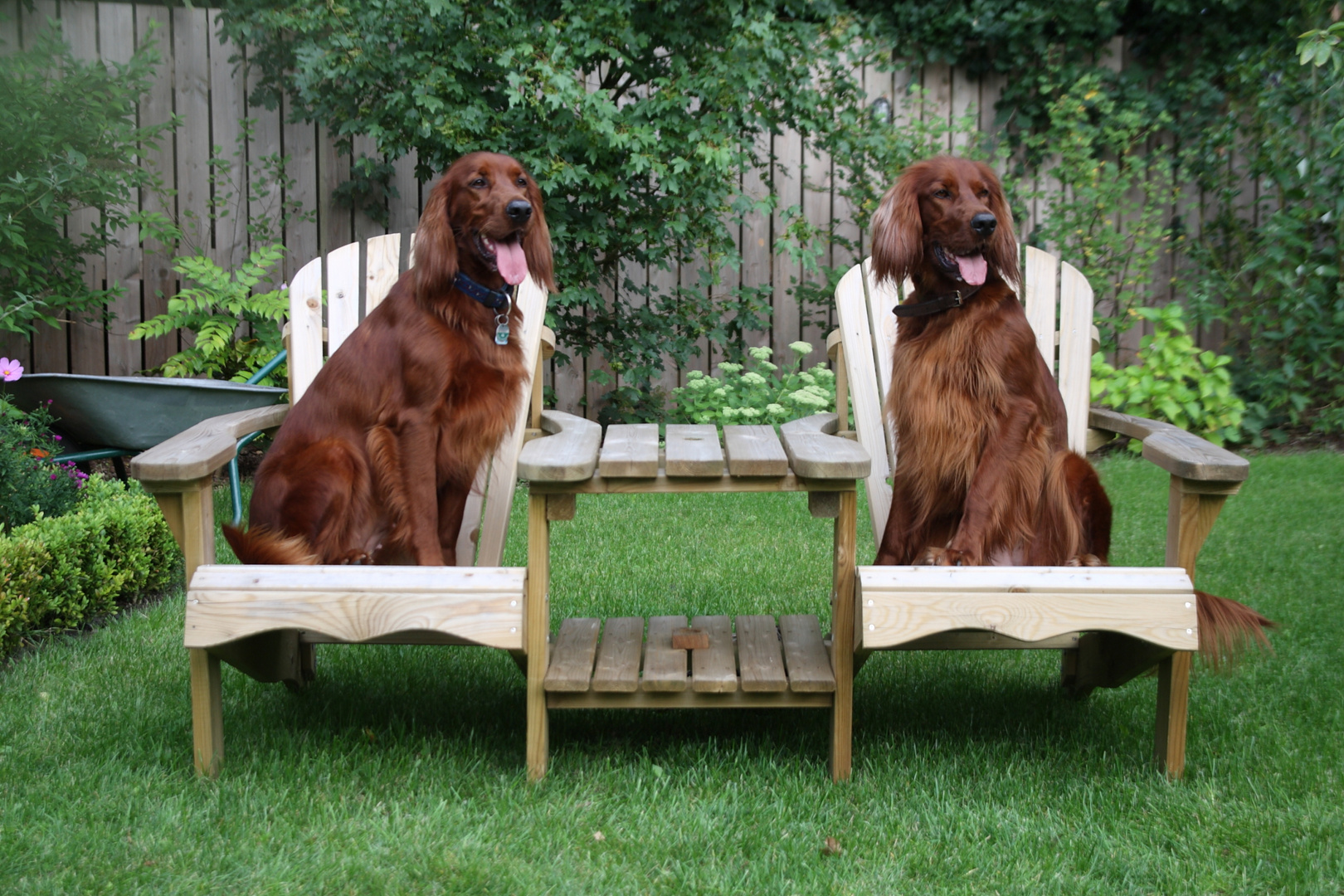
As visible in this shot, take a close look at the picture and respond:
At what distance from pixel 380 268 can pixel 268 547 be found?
3.75 feet

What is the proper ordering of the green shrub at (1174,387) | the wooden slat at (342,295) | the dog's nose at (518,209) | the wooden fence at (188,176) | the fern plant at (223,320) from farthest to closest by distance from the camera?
the green shrub at (1174,387), the wooden fence at (188,176), the fern plant at (223,320), the wooden slat at (342,295), the dog's nose at (518,209)

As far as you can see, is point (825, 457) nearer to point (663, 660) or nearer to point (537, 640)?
point (663, 660)

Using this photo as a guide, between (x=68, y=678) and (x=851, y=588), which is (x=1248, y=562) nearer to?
(x=851, y=588)

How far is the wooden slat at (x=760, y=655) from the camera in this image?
217 cm

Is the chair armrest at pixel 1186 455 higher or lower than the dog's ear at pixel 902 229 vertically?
lower

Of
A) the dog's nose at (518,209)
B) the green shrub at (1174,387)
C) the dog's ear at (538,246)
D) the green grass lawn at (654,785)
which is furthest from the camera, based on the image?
the green shrub at (1174,387)

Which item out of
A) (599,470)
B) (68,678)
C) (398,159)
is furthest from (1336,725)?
(398,159)

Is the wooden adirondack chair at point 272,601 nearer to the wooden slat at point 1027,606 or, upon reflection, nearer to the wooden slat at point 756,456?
the wooden slat at point 756,456

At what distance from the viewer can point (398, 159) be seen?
17.6 ft

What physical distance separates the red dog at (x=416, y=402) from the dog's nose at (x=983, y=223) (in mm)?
983

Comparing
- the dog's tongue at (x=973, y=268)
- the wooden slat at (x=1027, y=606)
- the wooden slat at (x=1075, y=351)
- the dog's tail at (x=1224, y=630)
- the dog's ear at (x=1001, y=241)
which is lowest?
the dog's tail at (x=1224, y=630)

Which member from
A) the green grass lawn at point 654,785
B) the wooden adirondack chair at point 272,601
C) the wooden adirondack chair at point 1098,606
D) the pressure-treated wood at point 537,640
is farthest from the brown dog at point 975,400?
the wooden adirondack chair at point 272,601

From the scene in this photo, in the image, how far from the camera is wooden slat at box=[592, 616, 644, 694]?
7.10 feet

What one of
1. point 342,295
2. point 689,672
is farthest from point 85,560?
point 689,672
